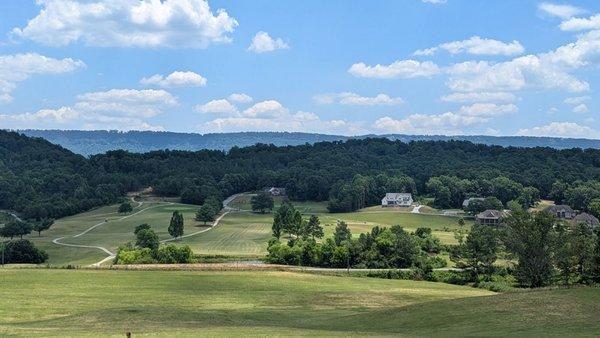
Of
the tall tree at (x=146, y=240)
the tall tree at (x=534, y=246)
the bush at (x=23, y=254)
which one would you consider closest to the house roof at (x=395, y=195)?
the tall tree at (x=146, y=240)

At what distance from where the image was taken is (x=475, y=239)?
7894cm

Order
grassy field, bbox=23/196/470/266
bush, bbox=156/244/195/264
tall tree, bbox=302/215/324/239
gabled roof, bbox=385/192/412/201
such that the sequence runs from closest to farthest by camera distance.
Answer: bush, bbox=156/244/195/264 → grassy field, bbox=23/196/470/266 → tall tree, bbox=302/215/324/239 → gabled roof, bbox=385/192/412/201

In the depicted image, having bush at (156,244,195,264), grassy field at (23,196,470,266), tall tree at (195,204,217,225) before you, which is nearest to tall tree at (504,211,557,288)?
grassy field at (23,196,470,266)

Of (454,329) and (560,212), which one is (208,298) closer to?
(454,329)

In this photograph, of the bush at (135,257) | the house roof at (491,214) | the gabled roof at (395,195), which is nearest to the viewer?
the bush at (135,257)

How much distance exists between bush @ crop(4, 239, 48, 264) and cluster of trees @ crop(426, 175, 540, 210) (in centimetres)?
11599

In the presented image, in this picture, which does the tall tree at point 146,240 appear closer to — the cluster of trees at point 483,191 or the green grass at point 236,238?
the green grass at point 236,238

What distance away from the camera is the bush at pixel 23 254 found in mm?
92375

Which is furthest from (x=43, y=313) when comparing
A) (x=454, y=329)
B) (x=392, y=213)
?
(x=392, y=213)

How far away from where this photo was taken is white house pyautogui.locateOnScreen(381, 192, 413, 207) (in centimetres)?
18562

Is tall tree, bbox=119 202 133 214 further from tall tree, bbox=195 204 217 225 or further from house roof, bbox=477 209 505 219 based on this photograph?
house roof, bbox=477 209 505 219

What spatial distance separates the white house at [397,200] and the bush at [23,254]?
111 m

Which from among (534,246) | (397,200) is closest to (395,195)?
(397,200)

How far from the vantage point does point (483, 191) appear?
18800cm
